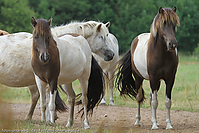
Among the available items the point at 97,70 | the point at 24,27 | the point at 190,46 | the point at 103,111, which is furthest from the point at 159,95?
the point at 190,46

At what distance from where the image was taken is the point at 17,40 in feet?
17.3

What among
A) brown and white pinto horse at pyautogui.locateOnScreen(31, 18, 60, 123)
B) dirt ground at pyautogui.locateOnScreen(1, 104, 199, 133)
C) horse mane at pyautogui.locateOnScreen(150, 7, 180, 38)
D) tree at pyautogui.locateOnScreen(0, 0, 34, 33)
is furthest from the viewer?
tree at pyautogui.locateOnScreen(0, 0, 34, 33)

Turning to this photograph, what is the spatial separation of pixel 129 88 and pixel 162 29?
231 cm

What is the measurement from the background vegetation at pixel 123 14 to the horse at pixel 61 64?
28093 mm

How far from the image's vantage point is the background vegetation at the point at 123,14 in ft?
113

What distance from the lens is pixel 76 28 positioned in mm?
6004

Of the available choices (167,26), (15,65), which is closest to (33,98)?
(15,65)

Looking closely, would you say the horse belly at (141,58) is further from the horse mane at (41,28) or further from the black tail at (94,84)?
the horse mane at (41,28)

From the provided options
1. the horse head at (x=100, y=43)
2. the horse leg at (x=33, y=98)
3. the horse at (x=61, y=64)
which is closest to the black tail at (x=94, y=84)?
the horse at (x=61, y=64)

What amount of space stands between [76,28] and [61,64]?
183 cm

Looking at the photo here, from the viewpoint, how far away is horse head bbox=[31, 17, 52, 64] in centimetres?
380

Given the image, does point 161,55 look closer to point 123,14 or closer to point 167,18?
point 167,18

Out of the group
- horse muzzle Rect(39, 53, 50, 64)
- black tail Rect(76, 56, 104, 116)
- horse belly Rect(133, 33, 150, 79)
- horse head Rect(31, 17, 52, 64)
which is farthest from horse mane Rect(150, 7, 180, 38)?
horse muzzle Rect(39, 53, 50, 64)

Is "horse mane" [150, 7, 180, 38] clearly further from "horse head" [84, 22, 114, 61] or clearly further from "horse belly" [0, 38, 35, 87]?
"horse belly" [0, 38, 35, 87]
